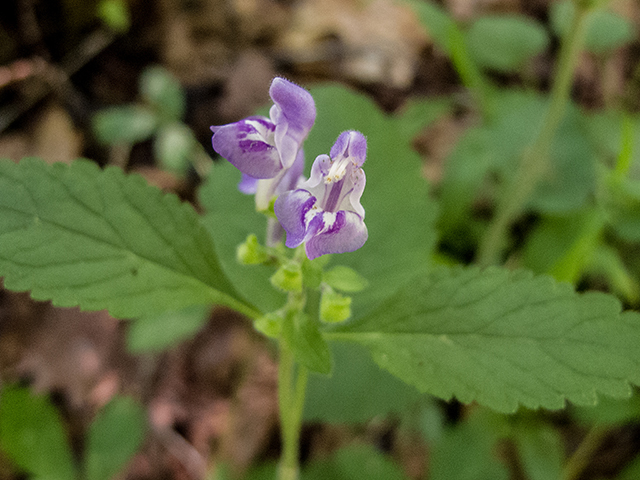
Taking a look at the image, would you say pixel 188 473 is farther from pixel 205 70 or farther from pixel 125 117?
pixel 205 70

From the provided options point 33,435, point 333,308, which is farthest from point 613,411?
point 33,435

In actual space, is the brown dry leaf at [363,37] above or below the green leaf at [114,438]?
above

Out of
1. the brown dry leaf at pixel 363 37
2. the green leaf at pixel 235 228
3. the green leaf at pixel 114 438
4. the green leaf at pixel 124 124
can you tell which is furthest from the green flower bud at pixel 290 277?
the brown dry leaf at pixel 363 37

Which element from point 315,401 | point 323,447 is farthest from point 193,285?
point 323,447

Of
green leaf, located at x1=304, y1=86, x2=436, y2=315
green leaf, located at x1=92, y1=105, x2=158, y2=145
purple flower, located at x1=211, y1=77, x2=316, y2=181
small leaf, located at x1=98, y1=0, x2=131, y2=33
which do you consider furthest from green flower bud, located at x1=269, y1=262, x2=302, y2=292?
small leaf, located at x1=98, y1=0, x2=131, y2=33

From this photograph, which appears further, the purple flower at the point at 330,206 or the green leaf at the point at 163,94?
the green leaf at the point at 163,94

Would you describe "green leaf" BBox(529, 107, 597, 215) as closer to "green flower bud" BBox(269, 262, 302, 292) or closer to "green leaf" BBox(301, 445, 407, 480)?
"green leaf" BBox(301, 445, 407, 480)

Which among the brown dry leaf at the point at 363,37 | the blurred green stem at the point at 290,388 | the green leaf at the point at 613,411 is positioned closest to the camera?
the blurred green stem at the point at 290,388

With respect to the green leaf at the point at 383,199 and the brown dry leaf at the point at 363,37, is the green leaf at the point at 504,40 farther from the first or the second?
the green leaf at the point at 383,199
